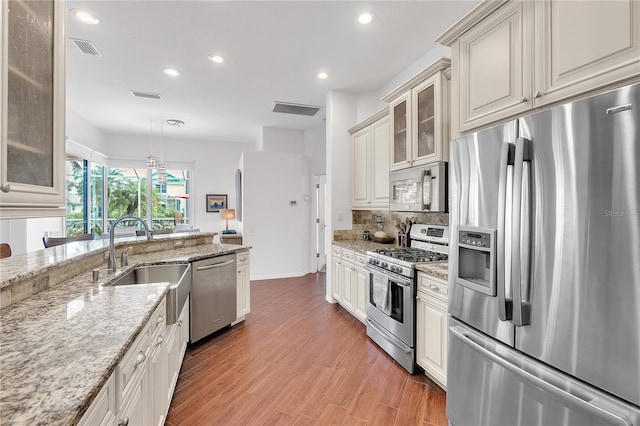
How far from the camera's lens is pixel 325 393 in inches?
89.0

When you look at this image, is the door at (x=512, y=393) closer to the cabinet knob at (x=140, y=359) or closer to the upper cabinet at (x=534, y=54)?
the upper cabinet at (x=534, y=54)

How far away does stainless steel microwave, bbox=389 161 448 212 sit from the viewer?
2609 millimetres

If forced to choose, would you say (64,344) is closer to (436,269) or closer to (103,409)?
(103,409)

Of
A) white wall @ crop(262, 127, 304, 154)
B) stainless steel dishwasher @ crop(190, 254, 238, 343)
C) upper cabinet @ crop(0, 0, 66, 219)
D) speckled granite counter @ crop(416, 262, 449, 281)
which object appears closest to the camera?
upper cabinet @ crop(0, 0, 66, 219)

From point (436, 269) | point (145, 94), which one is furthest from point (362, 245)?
point (145, 94)

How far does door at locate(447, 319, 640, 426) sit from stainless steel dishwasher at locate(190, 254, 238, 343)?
2237mm

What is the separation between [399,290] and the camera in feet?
8.61

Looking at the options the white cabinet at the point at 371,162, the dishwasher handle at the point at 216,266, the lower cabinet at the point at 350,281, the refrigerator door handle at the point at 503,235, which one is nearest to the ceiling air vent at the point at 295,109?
the white cabinet at the point at 371,162

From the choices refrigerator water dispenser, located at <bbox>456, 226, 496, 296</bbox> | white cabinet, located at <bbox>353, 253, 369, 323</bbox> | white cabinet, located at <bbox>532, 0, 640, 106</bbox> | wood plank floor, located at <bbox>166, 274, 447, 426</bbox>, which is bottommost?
wood plank floor, located at <bbox>166, 274, 447, 426</bbox>

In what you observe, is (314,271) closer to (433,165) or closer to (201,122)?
(201,122)

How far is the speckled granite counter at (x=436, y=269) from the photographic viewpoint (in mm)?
2130


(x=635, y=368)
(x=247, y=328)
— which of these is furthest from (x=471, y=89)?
(x=247, y=328)

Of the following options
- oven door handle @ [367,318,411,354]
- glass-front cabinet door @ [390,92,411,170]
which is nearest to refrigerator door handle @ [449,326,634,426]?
oven door handle @ [367,318,411,354]

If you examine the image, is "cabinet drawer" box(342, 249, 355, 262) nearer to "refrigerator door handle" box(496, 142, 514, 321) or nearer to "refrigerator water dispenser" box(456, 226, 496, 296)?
"refrigerator water dispenser" box(456, 226, 496, 296)
